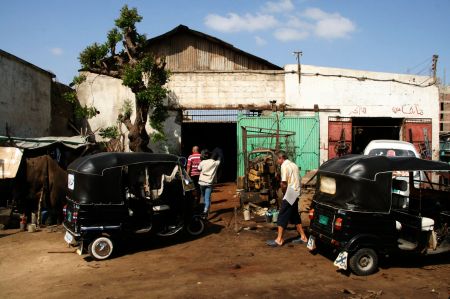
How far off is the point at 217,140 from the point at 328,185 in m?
17.7

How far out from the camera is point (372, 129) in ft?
63.6

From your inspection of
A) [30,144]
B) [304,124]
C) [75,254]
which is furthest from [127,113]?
[75,254]

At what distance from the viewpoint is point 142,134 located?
14945mm

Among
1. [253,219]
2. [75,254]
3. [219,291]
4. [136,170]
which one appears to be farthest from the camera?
[253,219]

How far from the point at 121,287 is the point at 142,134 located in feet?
31.3

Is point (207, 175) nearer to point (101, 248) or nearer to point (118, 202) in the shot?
point (118, 202)

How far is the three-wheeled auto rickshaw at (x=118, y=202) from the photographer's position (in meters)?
7.31

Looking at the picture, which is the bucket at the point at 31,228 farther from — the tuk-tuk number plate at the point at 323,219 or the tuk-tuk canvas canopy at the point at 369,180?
the tuk-tuk canvas canopy at the point at 369,180

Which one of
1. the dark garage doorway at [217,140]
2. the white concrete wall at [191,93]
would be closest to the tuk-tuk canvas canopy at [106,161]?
the white concrete wall at [191,93]

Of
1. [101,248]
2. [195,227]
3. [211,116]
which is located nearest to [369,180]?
[195,227]

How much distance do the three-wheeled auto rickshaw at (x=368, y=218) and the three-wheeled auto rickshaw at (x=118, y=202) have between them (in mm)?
3024

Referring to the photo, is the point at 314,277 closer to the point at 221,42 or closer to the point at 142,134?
the point at 142,134

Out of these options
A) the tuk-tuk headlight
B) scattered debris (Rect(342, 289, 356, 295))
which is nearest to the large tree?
the tuk-tuk headlight

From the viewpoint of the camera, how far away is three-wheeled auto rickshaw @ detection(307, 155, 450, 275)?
6316mm
